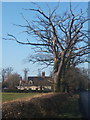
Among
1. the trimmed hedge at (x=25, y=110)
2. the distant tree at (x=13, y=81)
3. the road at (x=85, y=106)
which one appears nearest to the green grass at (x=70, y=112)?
the road at (x=85, y=106)

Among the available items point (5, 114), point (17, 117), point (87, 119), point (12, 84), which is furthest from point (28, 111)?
point (12, 84)

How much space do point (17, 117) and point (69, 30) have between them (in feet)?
43.2

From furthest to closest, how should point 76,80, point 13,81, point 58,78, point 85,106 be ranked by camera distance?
point 13,81
point 76,80
point 58,78
point 85,106

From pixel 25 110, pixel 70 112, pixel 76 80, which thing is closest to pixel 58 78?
pixel 76 80

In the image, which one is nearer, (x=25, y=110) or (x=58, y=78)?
→ (x=25, y=110)

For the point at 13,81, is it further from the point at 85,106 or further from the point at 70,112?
the point at 70,112

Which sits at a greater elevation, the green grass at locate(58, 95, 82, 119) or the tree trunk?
the tree trunk

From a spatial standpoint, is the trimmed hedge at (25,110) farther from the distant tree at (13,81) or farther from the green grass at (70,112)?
the distant tree at (13,81)

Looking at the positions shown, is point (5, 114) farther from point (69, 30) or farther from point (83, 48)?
point (83, 48)

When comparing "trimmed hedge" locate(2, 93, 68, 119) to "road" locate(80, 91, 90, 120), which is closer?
"trimmed hedge" locate(2, 93, 68, 119)

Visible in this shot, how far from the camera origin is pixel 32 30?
19.6m

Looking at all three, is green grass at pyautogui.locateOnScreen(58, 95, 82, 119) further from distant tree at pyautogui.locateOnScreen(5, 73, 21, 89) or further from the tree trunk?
distant tree at pyautogui.locateOnScreen(5, 73, 21, 89)

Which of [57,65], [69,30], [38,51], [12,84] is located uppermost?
[69,30]

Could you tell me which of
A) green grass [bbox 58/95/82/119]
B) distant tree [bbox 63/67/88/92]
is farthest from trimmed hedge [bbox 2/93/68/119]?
distant tree [bbox 63/67/88/92]
